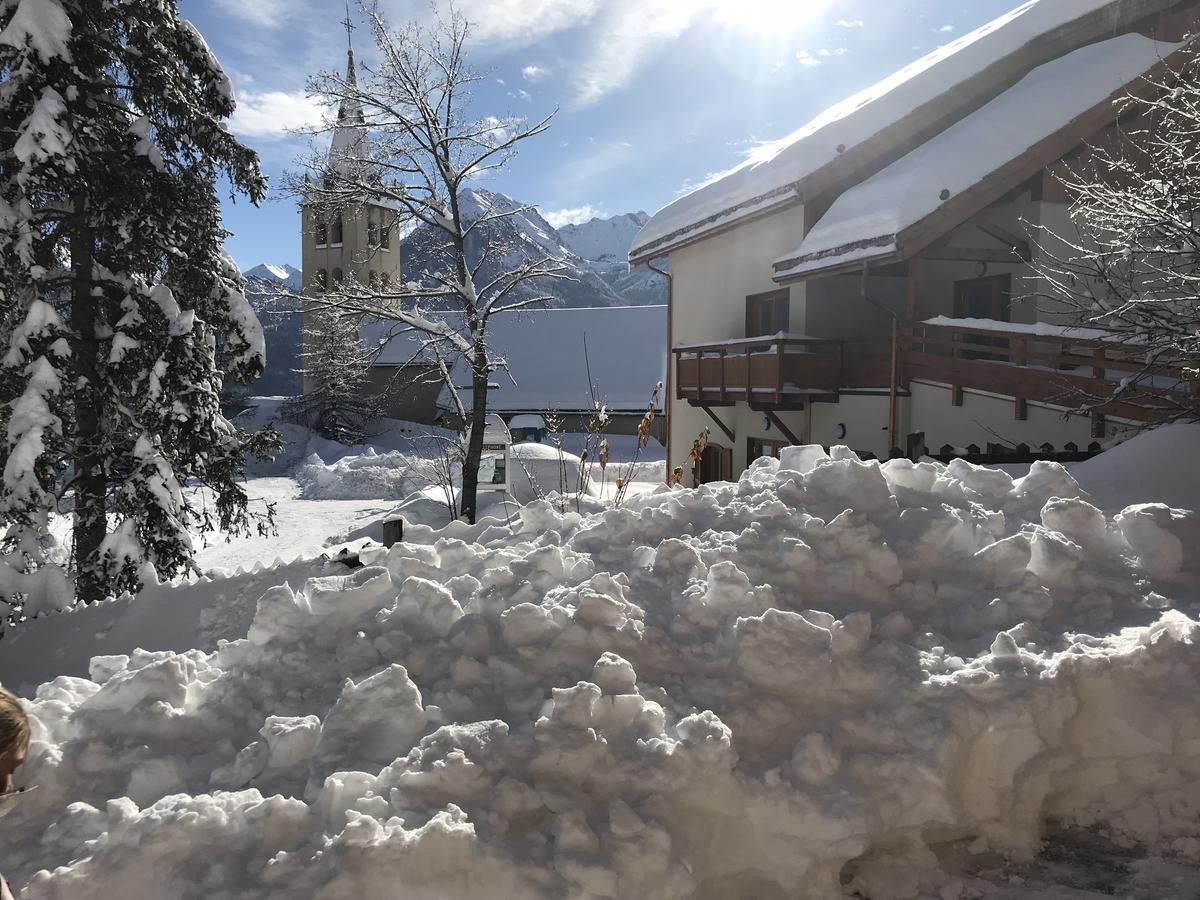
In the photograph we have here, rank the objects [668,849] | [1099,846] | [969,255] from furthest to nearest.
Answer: [969,255] < [1099,846] < [668,849]

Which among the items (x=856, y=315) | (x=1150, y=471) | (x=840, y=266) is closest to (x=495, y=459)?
(x=856, y=315)

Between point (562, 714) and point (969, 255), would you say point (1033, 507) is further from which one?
point (969, 255)

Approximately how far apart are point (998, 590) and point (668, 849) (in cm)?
195

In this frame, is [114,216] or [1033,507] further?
[114,216]

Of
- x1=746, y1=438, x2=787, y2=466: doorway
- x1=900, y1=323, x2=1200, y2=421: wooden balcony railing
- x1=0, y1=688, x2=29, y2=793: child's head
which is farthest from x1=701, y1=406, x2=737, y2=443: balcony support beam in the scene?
x1=0, y1=688, x2=29, y2=793: child's head

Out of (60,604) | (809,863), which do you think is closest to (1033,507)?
(809,863)

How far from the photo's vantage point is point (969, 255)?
11.0 m

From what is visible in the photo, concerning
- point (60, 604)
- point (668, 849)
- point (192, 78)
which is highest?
point (192, 78)

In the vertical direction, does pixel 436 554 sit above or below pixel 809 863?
above

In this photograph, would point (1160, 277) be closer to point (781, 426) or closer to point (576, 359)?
point (781, 426)

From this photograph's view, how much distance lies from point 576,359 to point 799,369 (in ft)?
83.5

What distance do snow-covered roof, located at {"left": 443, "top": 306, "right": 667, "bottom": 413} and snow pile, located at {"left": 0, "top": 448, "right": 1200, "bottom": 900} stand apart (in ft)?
94.5

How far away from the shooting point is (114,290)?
26.9 ft

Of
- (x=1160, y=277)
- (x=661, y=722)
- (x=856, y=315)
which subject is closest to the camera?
(x=661, y=722)
